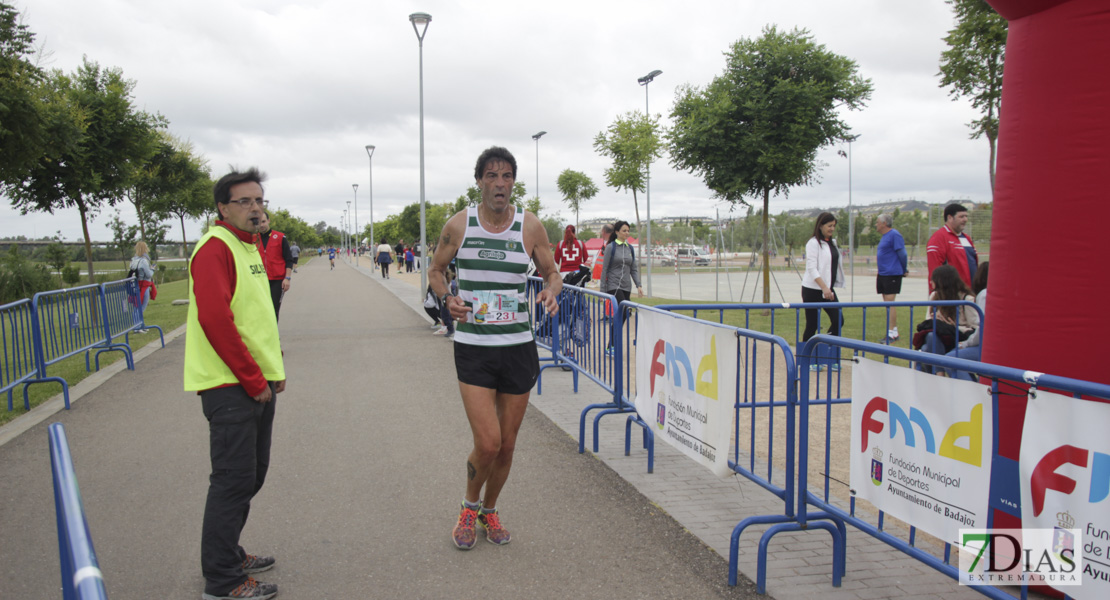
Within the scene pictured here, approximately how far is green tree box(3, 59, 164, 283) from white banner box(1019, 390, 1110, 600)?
14183mm

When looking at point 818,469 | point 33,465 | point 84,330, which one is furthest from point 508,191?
point 84,330

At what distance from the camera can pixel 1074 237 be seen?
3299 mm

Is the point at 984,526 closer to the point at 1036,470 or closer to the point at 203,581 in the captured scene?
the point at 1036,470

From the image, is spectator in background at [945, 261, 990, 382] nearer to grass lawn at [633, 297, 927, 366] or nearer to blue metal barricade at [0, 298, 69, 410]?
grass lawn at [633, 297, 927, 366]

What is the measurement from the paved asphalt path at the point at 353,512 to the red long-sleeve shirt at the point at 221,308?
1070 millimetres

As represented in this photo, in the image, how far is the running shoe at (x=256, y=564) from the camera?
12.0 ft

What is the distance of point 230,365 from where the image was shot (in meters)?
3.17

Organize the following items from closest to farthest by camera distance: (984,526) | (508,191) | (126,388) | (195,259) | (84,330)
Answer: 1. (984,526)
2. (195,259)
3. (508,191)
4. (126,388)
5. (84,330)

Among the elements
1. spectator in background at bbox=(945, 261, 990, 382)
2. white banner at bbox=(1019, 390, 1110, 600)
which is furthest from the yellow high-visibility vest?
spectator in background at bbox=(945, 261, 990, 382)

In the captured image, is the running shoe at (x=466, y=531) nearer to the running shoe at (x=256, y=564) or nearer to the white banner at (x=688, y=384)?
the running shoe at (x=256, y=564)

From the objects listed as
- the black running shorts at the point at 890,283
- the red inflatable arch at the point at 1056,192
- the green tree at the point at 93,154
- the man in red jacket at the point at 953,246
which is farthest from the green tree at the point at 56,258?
the red inflatable arch at the point at 1056,192

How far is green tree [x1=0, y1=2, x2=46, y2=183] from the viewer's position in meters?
A: 8.55

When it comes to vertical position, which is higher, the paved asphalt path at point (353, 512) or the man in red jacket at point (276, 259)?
the man in red jacket at point (276, 259)

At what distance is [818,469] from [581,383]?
3873 mm
